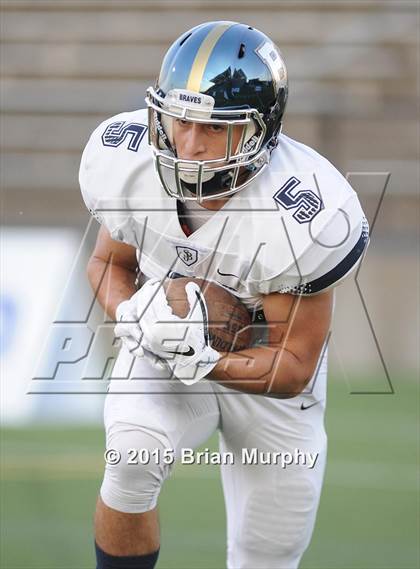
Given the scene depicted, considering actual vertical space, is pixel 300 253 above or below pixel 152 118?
below

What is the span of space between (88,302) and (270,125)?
3.60m

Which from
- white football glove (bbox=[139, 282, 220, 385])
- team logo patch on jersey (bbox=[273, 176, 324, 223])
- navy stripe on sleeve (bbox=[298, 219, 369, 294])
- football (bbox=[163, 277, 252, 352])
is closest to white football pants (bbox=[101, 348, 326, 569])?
football (bbox=[163, 277, 252, 352])

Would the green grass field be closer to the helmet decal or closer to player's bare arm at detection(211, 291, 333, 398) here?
player's bare arm at detection(211, 291, 333, 398)

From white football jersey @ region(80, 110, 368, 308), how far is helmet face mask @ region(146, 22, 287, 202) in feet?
0.24

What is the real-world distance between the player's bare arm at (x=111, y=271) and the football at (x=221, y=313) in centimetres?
24

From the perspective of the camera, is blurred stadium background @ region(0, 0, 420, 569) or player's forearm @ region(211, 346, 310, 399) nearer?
player's forearm @ region(211, 346, 310, 399)

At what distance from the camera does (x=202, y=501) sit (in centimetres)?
398

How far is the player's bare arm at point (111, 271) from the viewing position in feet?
8.80

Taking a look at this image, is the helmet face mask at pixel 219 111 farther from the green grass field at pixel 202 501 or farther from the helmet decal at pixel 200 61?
the green grass field at pixel 202 501

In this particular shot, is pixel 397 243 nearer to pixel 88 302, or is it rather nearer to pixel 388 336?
pixel 388 336

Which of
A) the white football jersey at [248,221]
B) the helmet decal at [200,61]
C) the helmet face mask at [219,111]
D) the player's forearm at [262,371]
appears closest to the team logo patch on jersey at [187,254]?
the white football jersey at [248,221]

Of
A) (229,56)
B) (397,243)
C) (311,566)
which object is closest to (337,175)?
(229,56)

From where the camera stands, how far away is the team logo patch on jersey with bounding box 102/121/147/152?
2.62 metres

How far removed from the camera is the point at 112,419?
2529mm
